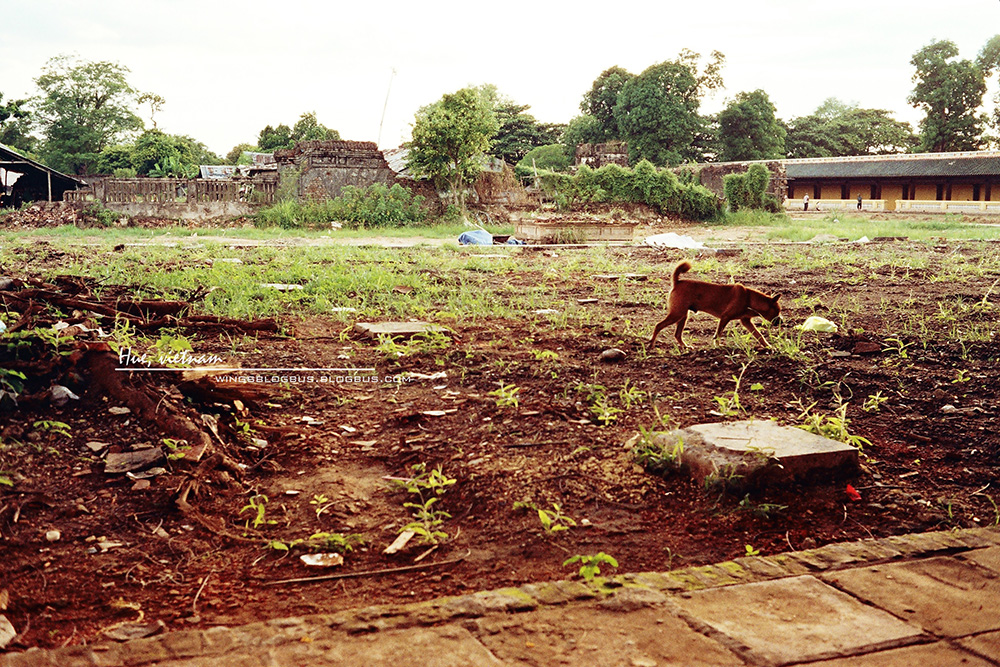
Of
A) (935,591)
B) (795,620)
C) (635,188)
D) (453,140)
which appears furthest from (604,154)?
(795,620)

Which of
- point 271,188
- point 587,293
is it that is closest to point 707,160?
point 271,188

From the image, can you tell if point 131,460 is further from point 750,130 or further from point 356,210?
point 750,130

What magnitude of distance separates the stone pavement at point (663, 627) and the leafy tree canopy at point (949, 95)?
33405 millimetres

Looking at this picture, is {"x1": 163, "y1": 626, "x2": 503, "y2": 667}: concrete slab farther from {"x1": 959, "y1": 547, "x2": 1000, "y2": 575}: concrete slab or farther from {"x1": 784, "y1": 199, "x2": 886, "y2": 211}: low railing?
{"x1": 784, "y1": 199, "x2": 886, "y2": 211}: low railing

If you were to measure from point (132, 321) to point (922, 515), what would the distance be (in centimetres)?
422

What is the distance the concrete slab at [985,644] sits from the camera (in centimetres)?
166

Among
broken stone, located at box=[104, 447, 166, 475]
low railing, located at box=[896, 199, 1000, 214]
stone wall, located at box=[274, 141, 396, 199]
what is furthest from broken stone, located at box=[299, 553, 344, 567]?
low railing, located at box=[896, 199, 1000, 214]

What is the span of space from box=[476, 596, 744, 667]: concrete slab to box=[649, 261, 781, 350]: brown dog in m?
2.99

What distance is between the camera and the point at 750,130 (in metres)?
36.9

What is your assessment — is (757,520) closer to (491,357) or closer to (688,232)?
(491,357)

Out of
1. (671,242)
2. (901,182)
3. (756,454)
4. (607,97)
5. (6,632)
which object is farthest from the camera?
(607,97)

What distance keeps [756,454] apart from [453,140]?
751 inches

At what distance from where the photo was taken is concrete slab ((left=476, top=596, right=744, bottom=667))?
166 centimetres

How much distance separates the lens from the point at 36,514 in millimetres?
2410
